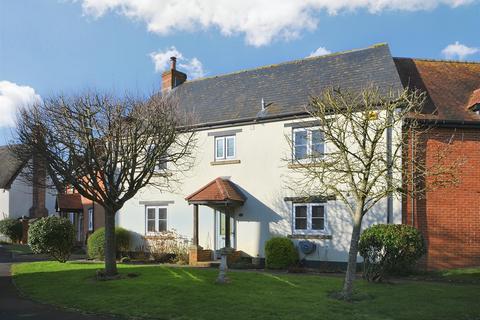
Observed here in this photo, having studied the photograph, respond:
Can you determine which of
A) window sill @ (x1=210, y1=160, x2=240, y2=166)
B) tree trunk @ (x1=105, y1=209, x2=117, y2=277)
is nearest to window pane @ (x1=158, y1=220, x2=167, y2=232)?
window sill @ (x1=210, y1=160, x2=240, y2=166)

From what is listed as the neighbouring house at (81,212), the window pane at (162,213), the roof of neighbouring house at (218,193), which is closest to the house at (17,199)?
the neighbouring house at (81,212)

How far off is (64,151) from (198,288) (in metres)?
5.82

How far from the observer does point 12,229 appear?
3706 centimetres

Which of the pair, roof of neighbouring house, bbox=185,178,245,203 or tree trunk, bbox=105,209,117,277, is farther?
roof of neighbouring house, bbox=185,178,245,203

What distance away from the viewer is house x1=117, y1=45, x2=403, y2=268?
18.1 m

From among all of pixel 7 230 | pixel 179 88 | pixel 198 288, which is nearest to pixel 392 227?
pixel 198 288

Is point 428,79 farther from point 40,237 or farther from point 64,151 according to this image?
point 40,237

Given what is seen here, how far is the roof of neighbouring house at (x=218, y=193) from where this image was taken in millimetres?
19016

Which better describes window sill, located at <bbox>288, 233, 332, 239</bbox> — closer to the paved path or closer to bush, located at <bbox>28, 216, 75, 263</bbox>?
bush, located at <bbox>28, 216, 75, 263</bbox>

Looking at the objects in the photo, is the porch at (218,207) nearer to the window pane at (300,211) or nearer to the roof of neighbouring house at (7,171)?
the window pane at (300,211)

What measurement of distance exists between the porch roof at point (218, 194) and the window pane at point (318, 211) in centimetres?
300

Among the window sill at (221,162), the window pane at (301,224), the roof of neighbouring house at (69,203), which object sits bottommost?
the window pane at (301,224)

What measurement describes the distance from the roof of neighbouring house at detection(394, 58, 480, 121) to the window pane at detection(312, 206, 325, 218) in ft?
17.0

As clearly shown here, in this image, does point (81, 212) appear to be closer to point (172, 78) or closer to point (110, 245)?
point (172, 78)
